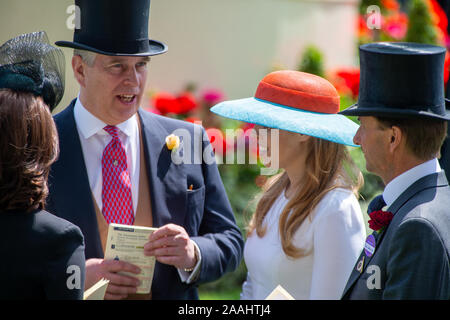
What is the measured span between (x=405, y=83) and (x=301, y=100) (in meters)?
0.68

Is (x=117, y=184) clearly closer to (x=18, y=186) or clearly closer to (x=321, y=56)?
(x=18, y=186)

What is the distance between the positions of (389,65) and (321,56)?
5.77 metres

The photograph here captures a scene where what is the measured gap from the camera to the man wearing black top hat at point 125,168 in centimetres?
274

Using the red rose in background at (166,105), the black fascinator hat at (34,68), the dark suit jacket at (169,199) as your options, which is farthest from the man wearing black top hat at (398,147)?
the red rose in background at (166,105)

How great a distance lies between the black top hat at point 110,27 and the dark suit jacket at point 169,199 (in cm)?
32

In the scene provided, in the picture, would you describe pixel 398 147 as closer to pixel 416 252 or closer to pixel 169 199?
pixel 416 252

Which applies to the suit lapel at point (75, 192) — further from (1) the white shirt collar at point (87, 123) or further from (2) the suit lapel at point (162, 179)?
(2) the suit lapel at point (162, 179)

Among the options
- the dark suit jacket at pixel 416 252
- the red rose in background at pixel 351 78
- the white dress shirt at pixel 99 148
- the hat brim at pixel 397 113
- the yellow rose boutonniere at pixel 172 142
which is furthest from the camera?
the red rose in background at pixel 351 78

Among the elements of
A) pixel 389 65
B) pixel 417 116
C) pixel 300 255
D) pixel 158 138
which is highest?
pixel 389 65

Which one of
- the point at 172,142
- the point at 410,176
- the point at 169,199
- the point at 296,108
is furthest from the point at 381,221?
the point at 172,142

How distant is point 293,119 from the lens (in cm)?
272

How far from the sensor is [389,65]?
7.25ft
